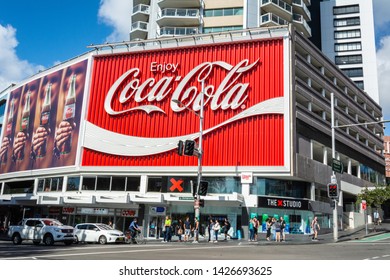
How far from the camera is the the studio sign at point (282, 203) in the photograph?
33625 millimetres

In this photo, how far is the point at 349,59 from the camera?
82938 millimetres

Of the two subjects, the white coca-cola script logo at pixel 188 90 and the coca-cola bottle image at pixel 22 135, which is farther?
the coca-cola bottle image at pixel 22 135

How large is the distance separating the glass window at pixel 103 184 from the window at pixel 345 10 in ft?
225

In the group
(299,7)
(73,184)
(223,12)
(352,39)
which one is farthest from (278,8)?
(73,184)

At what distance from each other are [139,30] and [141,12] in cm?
289

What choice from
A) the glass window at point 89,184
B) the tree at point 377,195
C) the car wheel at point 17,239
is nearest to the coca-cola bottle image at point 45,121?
the glass window at point 89,184

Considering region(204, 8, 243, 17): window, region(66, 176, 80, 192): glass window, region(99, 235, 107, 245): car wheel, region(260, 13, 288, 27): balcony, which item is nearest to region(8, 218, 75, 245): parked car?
region(99, 235, 107, 245): car wheel

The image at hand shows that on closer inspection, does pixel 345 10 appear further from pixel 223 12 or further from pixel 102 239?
pixel 102 239

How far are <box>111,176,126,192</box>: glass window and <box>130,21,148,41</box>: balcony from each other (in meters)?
29.2

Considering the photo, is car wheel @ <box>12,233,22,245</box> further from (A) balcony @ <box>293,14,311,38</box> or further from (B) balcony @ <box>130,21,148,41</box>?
(A) balcony @ <box>293,14,311,38</box>

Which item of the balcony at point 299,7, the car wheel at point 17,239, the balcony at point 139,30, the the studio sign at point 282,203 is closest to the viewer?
the car wheel at point 17,239

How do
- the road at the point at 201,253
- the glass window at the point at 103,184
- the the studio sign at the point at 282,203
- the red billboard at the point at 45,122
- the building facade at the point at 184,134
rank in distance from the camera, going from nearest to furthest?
the road at the point at 201,253 → the the studio sign at the point at 282,203 → the building facade at the point at 184,134 → the glass window at the point at 103,184 → the red billboard at the point at 45,122

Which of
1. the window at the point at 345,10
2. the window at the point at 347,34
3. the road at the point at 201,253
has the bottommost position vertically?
the road at the point at 201,253

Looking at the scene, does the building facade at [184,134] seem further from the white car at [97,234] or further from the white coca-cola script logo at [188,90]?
the white car at [97,234]
